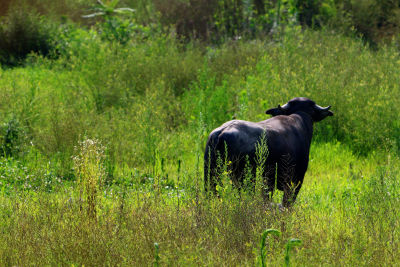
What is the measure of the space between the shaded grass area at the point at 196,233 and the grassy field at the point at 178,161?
0.05 ft

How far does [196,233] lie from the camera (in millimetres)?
4355

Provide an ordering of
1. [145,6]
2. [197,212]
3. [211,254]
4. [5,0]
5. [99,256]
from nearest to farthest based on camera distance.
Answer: [211,254], [99,256], [197,212], [5,0], [145,6]

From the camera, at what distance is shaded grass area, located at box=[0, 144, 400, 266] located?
4.00 metres

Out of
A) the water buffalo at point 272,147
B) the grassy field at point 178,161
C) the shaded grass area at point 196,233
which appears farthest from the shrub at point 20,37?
the shaded grass area at point 196,233

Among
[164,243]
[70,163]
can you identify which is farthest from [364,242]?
[70,163]

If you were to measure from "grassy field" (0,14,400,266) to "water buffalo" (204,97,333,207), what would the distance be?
31 cm

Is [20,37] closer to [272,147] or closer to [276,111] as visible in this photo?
[276,111]

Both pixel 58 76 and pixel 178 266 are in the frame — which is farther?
pixel 58 76

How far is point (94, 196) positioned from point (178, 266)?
1528 mm

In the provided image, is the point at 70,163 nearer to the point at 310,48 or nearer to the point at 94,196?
the point at 94,196

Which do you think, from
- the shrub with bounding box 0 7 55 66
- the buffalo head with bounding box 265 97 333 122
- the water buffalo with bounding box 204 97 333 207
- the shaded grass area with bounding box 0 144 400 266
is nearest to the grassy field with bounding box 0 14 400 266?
the shaded grass area with bounding box 0 144 400 266

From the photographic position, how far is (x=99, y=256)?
161 inches

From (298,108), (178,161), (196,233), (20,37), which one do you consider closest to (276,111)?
(298,108)

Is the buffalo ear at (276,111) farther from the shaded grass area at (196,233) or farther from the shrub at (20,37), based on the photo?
the shrub at (20,37)
